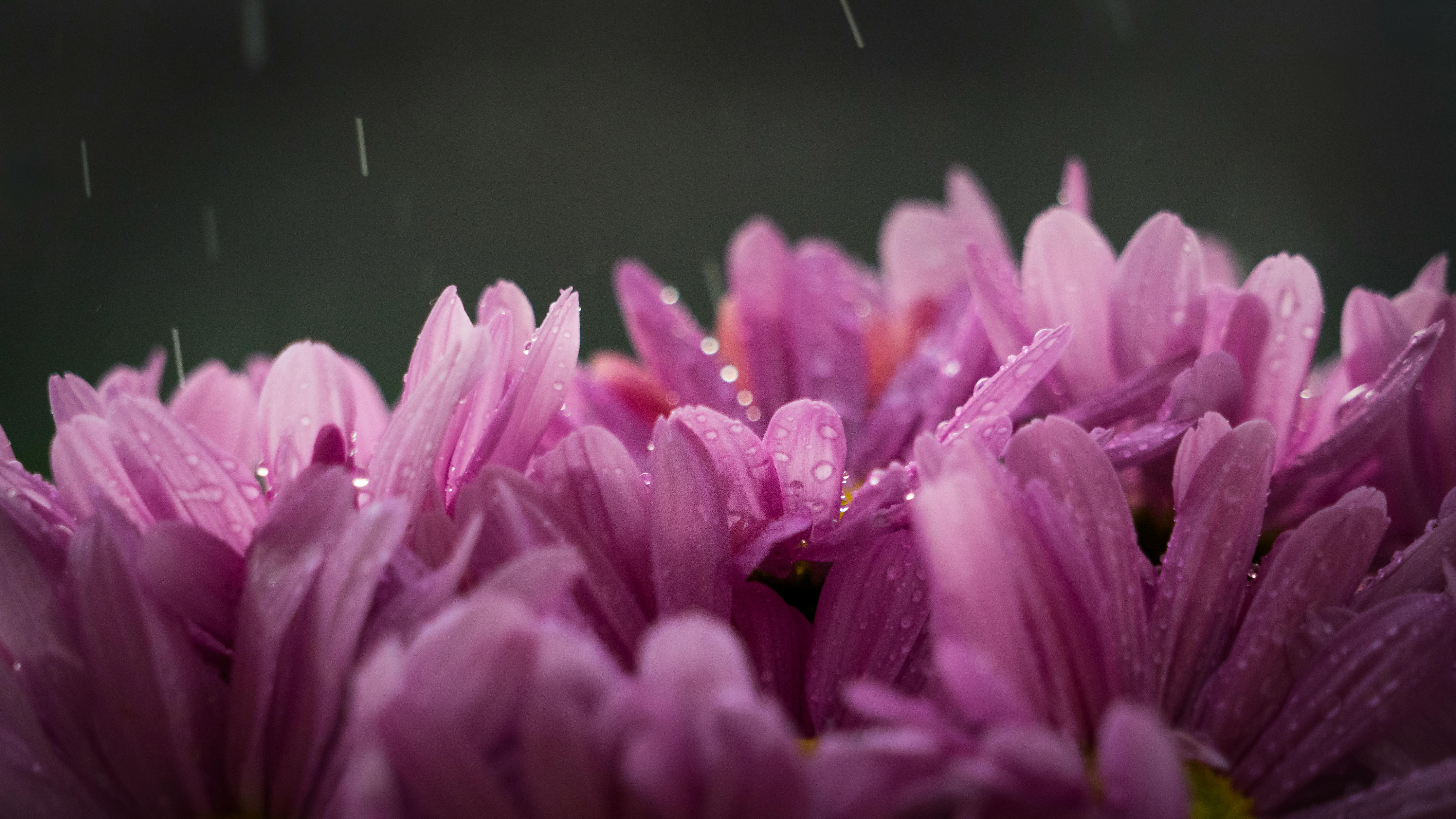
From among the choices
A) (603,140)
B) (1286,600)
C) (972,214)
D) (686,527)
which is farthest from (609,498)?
(603,140)

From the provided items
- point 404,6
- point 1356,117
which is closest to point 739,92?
point 404,6

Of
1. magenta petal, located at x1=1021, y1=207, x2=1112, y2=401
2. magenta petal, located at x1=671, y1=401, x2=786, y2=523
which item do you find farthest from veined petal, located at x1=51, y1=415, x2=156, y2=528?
magenta petal, located at x1=1021, y1=207, x2=1112, y2=401

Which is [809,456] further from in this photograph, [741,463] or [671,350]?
[671,350]

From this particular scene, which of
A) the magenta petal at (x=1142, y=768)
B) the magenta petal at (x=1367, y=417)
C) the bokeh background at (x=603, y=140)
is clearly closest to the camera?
the magenta petal at (x=1142, y=768)

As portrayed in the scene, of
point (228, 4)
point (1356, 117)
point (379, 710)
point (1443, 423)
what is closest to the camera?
point (379, 710)

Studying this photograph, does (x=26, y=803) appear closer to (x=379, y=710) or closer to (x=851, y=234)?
(x=379, y=710)

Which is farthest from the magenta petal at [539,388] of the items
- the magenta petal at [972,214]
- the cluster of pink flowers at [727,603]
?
the magenta petal at [972,214]

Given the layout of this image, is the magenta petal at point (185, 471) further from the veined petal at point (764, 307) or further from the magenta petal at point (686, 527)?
the veined petal at point (764, 307)
